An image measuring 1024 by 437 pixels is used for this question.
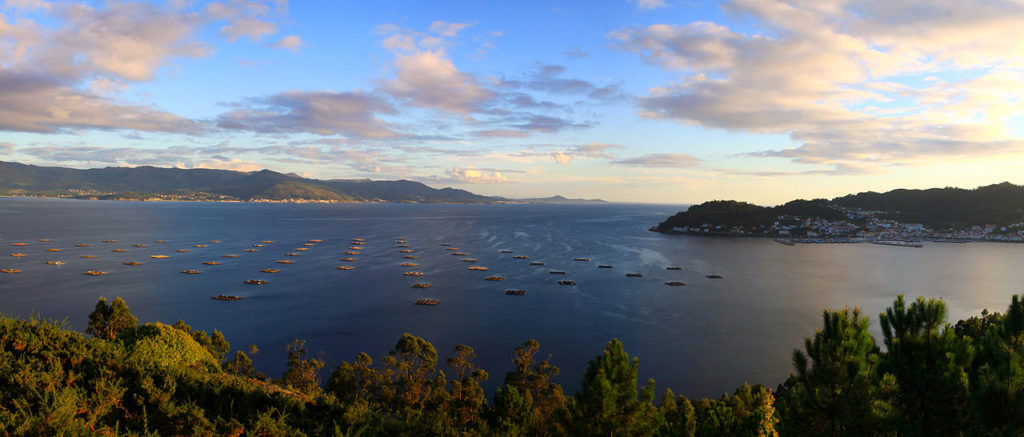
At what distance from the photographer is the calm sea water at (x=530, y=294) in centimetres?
4188

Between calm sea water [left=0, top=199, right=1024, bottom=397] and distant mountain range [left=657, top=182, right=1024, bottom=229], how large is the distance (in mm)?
36264

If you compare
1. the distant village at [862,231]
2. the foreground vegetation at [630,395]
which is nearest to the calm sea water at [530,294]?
the distant village at [862,231]

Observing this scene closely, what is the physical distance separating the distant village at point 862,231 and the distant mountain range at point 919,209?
3103 mm

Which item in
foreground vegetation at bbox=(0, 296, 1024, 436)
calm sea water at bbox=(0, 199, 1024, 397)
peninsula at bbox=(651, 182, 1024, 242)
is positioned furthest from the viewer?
peninsula at bbox=(651, 182, 1024, 242)

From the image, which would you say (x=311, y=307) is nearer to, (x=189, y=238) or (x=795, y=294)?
(x=795, y=294)

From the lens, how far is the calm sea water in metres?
41.9

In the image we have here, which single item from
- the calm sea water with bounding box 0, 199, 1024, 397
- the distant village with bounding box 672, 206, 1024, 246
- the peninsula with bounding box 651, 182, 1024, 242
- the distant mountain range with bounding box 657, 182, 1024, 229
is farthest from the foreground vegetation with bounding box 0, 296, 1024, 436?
the distant mountain range with bounding box 657, 182, 1024, 229

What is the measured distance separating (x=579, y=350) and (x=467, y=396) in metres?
17.3

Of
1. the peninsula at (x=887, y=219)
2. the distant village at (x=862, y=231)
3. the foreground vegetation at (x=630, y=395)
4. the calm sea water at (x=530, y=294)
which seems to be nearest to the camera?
the foreground vegetation at (x=630, y=395)

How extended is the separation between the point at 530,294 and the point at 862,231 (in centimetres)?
12732

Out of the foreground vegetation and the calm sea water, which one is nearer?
the foreground vegetation

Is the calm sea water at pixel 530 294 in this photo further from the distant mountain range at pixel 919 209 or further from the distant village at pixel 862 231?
the distant mountain range at pixel 919 209

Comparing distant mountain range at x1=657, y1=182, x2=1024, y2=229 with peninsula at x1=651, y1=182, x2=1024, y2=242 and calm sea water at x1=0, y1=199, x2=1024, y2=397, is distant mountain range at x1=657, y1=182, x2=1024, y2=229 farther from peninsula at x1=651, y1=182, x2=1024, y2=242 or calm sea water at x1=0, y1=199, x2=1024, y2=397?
calm sea water at x1=0, y1=199, x2=1024, y2=397

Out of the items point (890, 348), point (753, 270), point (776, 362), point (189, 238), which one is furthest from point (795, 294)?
point (189, 238)
